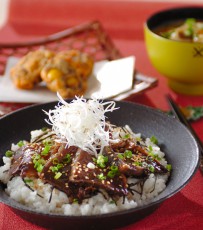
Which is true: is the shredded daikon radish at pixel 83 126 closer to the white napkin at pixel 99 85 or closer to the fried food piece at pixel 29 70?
the white napkin at pixel 99 85

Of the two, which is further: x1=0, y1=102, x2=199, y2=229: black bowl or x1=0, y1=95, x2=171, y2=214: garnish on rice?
x1=0, y1=95, x2=171, y2=214: garnish on rice

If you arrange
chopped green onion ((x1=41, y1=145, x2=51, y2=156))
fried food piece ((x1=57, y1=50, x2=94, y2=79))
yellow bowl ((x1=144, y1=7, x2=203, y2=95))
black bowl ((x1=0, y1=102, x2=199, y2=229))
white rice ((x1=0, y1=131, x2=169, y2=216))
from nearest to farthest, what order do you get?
1. black bowl ((x1=0, y1=102, x2=199, y2=229))
2. white rice ((x1=0, y1=131, x2=169, y2=216))
3. chopped green onion ((x1=41, y1=145, x2=51, y2=156))
4. yellow bowl ((x1=144, y1=7, x2=203, y2=95))
5. fried food piece ((x1=57, y1=50, x2=94, y2=79))

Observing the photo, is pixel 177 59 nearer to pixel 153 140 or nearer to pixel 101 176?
pixel 153 140

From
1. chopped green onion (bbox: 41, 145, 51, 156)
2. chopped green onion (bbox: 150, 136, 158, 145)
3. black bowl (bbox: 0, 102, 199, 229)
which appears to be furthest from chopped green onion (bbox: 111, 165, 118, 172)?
chopped green onion (bbox: 150, 136, 158, 145)

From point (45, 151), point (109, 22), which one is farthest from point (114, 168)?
point (109, 22)

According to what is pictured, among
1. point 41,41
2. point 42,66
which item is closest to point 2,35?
point 41,41

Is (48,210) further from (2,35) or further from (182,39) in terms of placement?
(2,35)

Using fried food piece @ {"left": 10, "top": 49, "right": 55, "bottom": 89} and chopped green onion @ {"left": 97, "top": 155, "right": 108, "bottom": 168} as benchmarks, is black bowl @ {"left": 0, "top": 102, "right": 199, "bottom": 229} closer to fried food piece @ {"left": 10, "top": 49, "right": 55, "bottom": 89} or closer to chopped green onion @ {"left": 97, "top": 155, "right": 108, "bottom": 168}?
chopped green onion @ {"left": 97, "top": 155, "right": 108, "bottom": 168}
